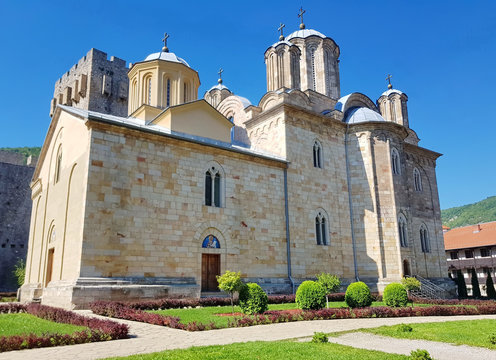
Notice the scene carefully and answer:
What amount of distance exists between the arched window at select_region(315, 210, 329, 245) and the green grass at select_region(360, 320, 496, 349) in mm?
9685

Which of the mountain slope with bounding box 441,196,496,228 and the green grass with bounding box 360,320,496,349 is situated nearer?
the green grass with bounding box 360,320,496,349

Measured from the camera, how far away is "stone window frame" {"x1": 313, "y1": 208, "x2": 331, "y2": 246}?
19.4 m

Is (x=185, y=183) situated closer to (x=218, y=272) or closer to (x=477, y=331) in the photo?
(x=218, y=272)

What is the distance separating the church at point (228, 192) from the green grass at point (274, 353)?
7.54 meters

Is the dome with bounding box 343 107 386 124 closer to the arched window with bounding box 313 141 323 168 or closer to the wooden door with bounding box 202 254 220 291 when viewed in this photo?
the arched window with bounding box 313 141 323 168

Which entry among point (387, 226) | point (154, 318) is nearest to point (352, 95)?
point (387, 226)

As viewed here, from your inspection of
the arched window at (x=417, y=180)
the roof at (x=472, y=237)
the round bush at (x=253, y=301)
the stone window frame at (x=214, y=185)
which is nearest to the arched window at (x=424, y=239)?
the arched window at (x=417, y=180)

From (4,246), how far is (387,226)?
27138 mm

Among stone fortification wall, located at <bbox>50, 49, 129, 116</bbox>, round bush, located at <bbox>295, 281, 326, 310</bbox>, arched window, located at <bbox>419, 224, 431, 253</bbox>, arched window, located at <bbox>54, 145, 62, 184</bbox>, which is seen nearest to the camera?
round bush, located at <bbox>295, 281, 326, 310</bbox>

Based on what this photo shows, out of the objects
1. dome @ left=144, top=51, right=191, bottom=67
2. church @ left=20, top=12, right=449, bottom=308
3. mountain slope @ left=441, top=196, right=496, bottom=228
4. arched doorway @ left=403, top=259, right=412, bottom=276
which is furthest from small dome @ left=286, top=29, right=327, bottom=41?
mountain slope @ left=441, top=196, right=496, bottom=228

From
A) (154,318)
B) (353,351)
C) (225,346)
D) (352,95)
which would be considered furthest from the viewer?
(352,95)

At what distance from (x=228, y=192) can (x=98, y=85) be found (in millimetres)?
22346

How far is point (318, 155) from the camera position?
2081 cm

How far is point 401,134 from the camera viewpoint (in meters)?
22.5
